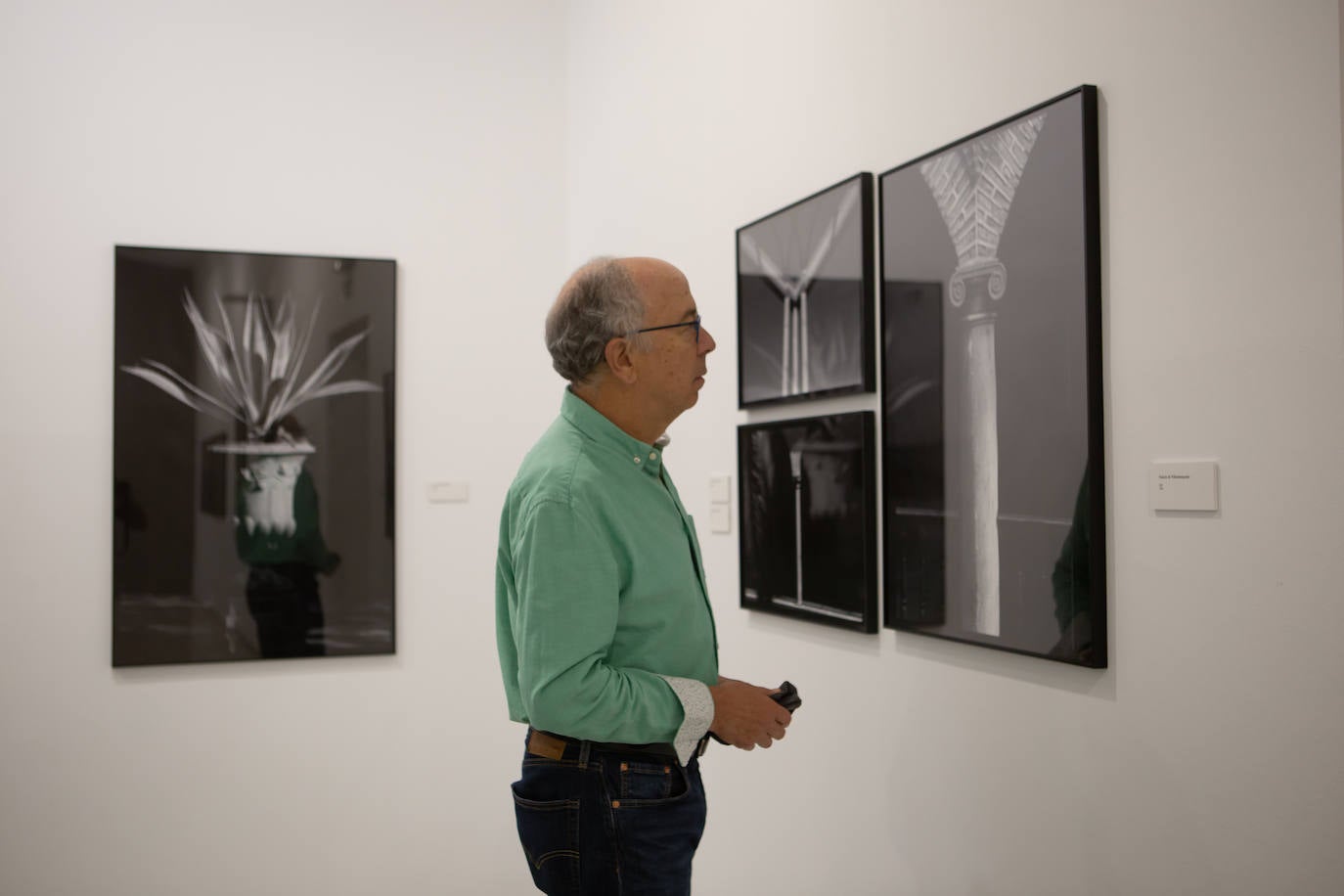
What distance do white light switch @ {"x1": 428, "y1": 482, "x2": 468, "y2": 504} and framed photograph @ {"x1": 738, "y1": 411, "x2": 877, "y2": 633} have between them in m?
1.48

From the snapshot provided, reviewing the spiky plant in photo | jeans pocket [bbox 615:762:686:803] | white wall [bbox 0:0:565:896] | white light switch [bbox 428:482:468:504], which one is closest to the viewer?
jeans pocket [bbox 615:762:686:803]

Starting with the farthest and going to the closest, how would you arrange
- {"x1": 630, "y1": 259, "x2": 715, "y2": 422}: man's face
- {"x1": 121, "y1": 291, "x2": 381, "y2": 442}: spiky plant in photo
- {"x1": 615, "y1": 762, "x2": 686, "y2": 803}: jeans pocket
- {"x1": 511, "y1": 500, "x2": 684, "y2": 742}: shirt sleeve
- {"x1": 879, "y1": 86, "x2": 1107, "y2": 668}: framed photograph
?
1. {"x1": 121, "y1": 291, "x2": 381, "y2": 442}: spiky plant in photo
2. {"x1": 879, "y1": 86, "x2": 1107, "y2": 668}: framed photograph
3. {"x1": 630, "y1": 259, "x2": 715, "y2": 422}: man's face
4. {"x1": 615, "y1": 762, "x2": 686, "y2": 803}: jeans pocket
5. {"x1": 511, "y1": 500, "x2": 684, "y2": 742}: shirt sleeve

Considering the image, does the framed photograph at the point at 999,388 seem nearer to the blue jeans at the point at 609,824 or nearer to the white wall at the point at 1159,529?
the white wall at the point at 1159,529

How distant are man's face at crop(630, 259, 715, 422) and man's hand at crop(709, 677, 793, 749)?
0.45 m

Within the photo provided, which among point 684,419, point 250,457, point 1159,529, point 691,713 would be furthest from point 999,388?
point 250,457

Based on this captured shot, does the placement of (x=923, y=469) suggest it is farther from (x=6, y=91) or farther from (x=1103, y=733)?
(x=6, y=91)

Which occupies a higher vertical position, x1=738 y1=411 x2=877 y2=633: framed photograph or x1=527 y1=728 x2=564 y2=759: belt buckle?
x1=738 y1=411 x2=877 y2=633: framed photograph

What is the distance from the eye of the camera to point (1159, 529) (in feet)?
5.55

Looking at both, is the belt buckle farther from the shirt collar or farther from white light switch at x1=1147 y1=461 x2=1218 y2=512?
white light switch at x1=1147 y1=461 x2=1218 y2=512

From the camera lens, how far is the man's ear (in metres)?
1.68

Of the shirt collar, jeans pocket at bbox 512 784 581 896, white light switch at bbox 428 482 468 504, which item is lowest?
jeans pocket at bbox 512 784 581 896

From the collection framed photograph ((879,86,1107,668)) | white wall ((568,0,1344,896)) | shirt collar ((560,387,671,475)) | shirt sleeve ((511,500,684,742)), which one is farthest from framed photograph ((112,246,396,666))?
shirt sleeve ((511,500,684,742))

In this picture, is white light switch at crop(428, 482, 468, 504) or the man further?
white light switch at crop(428, 482, 468, 504)

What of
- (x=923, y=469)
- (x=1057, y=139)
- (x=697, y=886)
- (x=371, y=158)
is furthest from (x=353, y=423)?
(x=1057, y=139)
